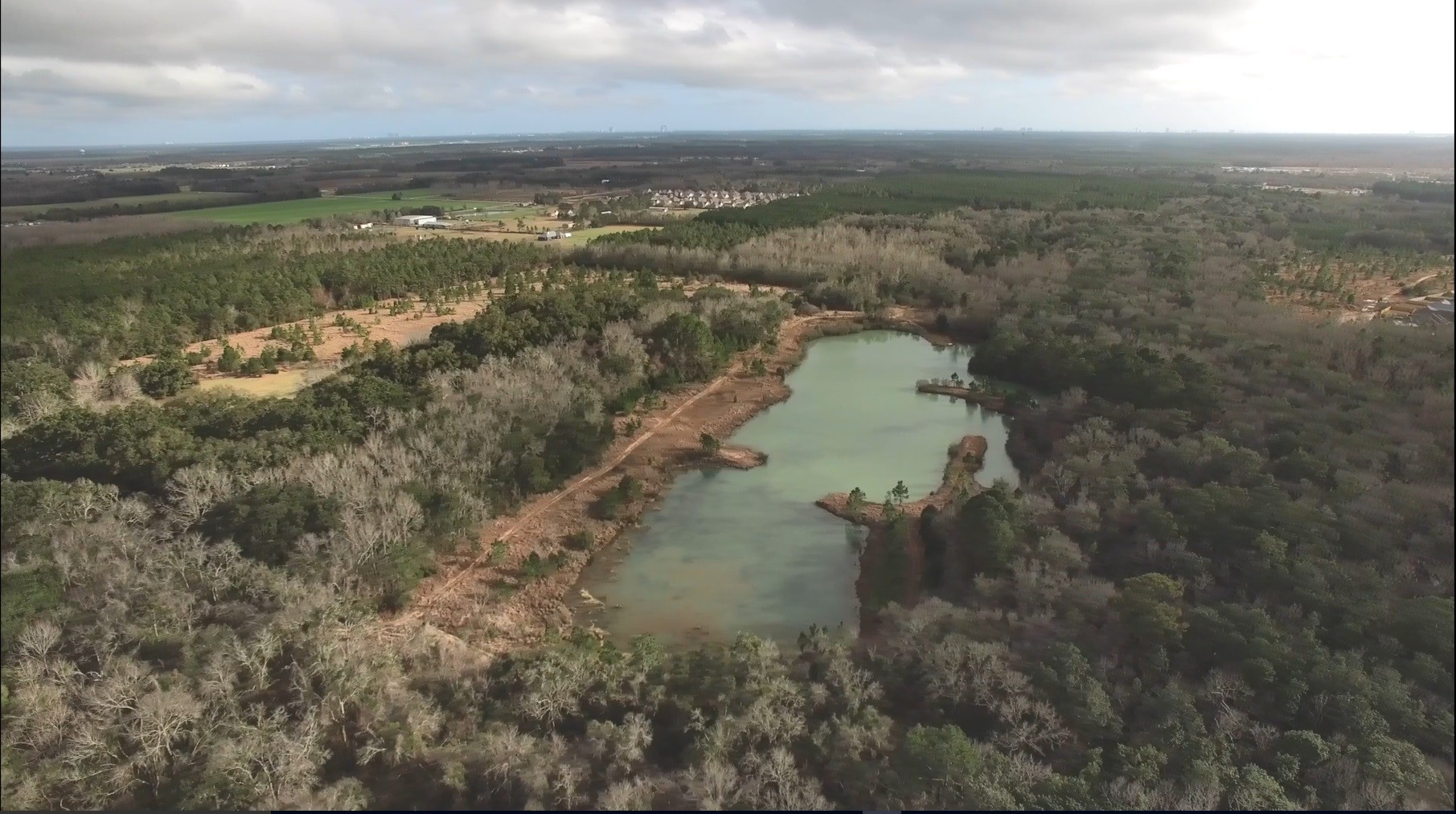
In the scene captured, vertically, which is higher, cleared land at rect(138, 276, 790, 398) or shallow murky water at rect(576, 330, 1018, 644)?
cleared land at rect(138, 276, 790, 398)

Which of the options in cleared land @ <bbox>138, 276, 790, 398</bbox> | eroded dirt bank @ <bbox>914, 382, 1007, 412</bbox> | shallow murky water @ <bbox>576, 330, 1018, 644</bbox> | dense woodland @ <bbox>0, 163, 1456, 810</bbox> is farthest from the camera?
eroded dirt bank @ <bbox>914, 382, 1007, 412</bbox>

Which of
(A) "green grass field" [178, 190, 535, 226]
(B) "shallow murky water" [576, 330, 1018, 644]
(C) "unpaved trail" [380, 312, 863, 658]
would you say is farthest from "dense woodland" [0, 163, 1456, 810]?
(A) "green grass field" [178, 190, 535, 226]

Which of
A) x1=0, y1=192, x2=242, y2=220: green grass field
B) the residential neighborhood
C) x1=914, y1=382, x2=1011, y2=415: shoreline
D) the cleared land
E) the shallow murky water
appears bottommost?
the shallow murky water

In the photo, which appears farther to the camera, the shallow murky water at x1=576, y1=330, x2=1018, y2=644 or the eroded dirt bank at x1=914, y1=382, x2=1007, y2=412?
the eroded dirt bank at x1=914, y1=382, x2=1007, y2=412

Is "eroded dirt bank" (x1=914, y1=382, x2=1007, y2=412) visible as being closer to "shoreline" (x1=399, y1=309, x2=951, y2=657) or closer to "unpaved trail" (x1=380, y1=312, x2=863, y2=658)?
"shoreline" (x1=399, y1=309, x2=951, y2=657)

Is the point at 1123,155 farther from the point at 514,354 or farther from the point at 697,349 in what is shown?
the point at 514,354

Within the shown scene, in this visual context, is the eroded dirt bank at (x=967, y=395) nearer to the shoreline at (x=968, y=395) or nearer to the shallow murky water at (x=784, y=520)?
the shoreline at (x=968, y=395)

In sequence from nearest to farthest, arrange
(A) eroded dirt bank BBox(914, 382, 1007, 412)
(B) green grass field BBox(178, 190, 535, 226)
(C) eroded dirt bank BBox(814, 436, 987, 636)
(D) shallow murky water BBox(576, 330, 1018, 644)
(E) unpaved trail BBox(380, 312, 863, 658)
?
→ (E) unpaved trail BBox(380, 312, 863, 658) < (D) shallow murky water BBox(576, 330, 1018, 644) < (C) eroded dirt bank BBox(814, 436, 987, 636) < (A) eroded dirt bank BBox(914, 382, 1007, 412) < (B) green grass field BBox(178, 190, 535, 226)
